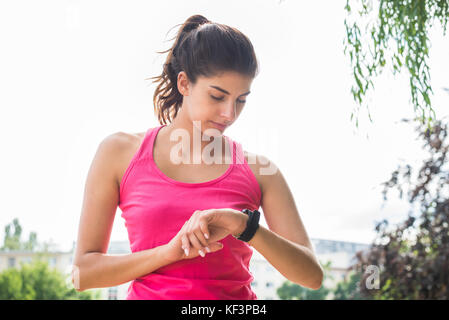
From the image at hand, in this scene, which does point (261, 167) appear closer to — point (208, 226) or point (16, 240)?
point (208, 226)

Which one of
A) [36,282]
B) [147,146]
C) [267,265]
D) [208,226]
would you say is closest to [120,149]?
[147,146]

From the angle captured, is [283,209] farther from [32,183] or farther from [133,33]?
[32,183]

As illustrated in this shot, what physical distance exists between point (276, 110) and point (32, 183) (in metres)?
11.8

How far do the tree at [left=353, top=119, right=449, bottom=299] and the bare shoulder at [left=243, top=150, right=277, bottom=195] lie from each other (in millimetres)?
3009

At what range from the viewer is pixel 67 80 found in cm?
1104

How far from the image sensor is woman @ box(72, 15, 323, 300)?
82cm

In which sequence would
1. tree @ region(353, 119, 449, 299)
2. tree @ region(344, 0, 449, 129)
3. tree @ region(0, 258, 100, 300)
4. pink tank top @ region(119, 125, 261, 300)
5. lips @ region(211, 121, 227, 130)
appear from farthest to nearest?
1. tree @ region(0, 258, 100, 300)
2. tree @ region(353, 119, 449, 299)
3. tree @ region(344, 0, 449, 129)
4. lips @ region(211, 121, 227, 130)
5. pink tank top @ region(119, 125, 261, 300)

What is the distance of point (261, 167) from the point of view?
989 millimetres

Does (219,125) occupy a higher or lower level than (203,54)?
lower

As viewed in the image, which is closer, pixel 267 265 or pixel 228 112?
pixel 228 112

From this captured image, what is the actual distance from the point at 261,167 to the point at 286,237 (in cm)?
15

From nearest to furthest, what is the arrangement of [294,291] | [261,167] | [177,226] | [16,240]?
[177,226]
[261,167]
[294,291]
[16,240]

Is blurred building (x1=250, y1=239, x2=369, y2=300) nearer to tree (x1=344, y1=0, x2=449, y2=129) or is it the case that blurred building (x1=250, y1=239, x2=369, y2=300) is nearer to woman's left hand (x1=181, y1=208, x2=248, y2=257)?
tree (x1=344, y1=0, x2=449, y2=129)

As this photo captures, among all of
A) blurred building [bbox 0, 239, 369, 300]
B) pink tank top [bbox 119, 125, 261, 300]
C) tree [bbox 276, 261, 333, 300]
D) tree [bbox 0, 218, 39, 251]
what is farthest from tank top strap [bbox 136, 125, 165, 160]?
tree [bbox 0, 218, 39, 251]
